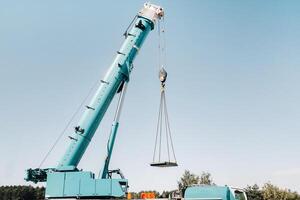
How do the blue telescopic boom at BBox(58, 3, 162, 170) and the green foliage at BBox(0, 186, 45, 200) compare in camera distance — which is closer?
the blue telescopic boom at BBox(58, 3, 162, 170)

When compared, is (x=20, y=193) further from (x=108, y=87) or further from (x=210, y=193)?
(x=210, y=193)

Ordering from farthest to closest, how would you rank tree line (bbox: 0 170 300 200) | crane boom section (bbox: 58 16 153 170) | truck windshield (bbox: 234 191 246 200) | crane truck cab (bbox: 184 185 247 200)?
tree line (bbox: 0 170 300 200) → crane boom section (bbox: 58 16 153 170) → truck windshield (bbox: 234 191 246 200) → crane truck cab (bbox: 184 185 247 200)

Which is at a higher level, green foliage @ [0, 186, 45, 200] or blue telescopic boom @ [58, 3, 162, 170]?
blue telescopic boom @ [58, 3, 162, 170]

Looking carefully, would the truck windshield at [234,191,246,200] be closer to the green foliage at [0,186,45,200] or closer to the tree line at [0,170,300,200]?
the tree line at [0,170,300,200]

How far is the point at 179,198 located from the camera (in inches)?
484

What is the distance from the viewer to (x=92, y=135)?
1441cm

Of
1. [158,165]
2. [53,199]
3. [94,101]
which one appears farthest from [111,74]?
[53,199]

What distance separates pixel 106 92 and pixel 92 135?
205 centimetres

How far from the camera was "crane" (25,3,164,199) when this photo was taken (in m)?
13.0

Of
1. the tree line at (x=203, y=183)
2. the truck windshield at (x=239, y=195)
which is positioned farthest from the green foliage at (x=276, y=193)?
the truck windshield at (x=239, y=195)

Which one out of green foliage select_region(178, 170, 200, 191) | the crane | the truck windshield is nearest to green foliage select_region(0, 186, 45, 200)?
green foliage select_region(178, 170, 200, 191)

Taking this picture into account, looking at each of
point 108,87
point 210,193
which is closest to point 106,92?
point 108,87

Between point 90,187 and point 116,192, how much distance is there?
1089 mm

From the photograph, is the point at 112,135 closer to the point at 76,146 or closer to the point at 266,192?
the point at 76,146
